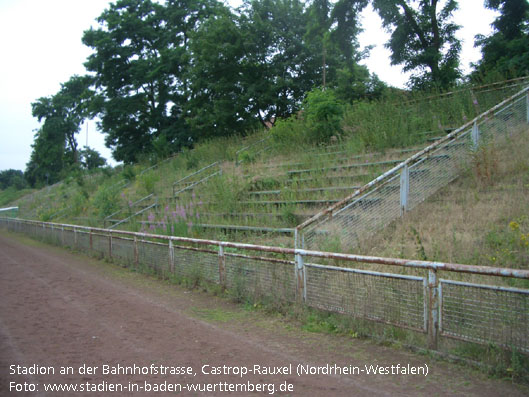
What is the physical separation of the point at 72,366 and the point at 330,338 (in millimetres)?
3152

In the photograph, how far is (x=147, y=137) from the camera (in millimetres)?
39406

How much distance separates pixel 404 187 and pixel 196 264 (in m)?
4.84

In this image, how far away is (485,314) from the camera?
452 centimetres

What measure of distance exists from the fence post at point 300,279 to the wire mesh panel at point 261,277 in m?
0.11

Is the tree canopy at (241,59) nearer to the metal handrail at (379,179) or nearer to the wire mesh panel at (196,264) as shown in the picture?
the metal handrail at (379,179)

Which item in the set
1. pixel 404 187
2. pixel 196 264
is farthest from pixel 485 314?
pixel 196 264

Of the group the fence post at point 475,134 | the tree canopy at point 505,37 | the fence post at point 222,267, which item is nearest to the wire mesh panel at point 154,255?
the fence post at point 222,267

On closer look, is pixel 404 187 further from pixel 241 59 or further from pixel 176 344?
pixel 241 59

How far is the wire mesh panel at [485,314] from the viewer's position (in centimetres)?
423

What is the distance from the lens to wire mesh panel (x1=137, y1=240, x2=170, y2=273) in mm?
10391

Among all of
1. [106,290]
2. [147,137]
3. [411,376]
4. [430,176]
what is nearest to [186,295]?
[106,290]

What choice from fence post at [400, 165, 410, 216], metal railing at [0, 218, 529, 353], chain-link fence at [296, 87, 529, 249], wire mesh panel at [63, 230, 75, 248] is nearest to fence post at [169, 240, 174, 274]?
metal railing at [0, 218, 529, 353]

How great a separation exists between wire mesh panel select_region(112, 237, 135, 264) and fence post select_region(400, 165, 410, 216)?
7.24m

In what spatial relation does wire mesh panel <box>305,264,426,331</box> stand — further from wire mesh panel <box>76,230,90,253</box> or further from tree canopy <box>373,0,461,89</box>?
tree canopy <box>373,0,461,89</box>
